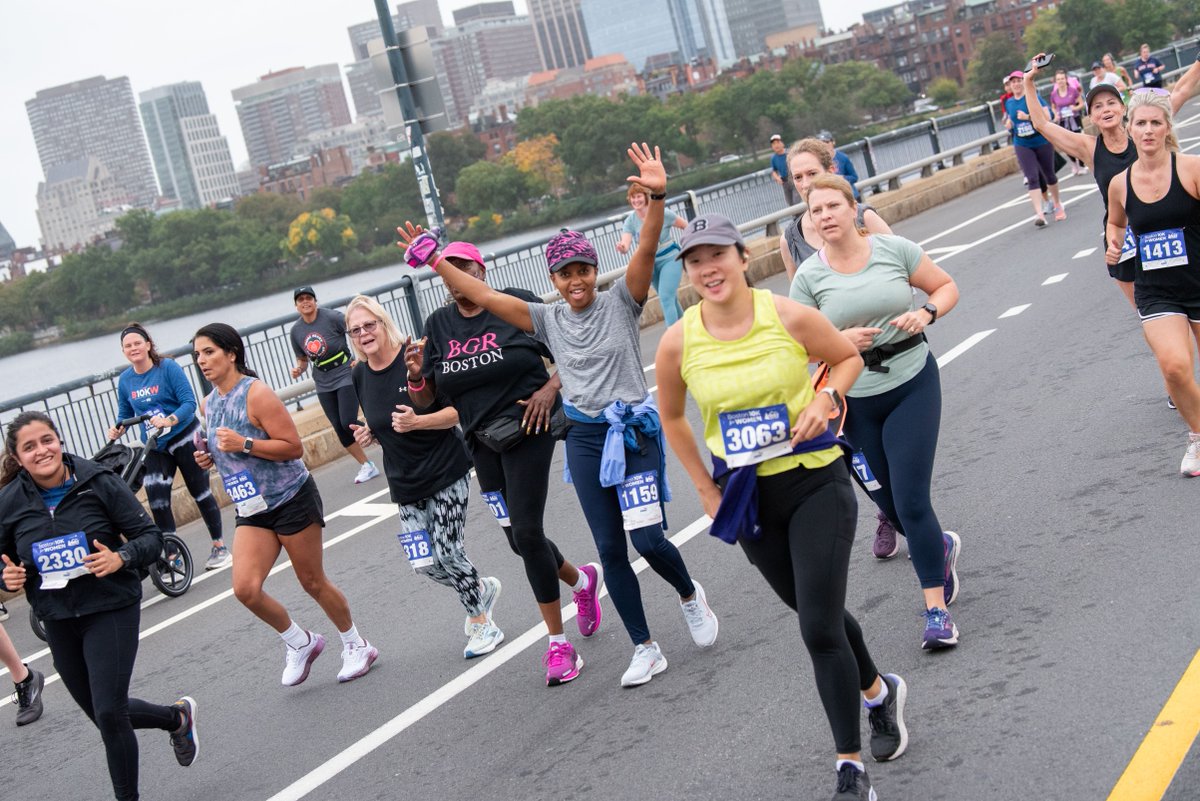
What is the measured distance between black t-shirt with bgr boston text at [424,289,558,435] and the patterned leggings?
25.4 inches

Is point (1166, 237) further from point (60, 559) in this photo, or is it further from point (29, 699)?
point (29, 699)

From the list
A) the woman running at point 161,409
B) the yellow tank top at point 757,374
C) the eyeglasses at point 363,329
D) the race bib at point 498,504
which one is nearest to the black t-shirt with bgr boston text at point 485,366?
the race bib at point 498,504

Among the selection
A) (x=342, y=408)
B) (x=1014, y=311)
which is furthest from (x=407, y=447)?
(x=1014, y=311)

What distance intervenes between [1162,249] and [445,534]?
12.7 ft

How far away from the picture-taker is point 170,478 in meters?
10.6

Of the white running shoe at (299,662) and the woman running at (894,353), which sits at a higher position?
the woman running at (894,353)

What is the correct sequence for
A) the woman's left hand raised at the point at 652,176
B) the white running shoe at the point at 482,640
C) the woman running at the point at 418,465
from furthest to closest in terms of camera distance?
the white running shoe at the point at 482,640 → the woman running at the point at 418,465 → the woman's left hand raised at the point at 652,176

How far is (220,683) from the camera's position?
753 cm

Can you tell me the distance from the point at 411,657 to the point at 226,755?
1182mm

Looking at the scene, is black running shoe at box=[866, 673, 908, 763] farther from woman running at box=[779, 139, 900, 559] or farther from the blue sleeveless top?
the blue sleeveless top

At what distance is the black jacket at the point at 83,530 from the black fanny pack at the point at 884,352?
3.16 m

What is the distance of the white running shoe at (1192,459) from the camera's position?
271 inches

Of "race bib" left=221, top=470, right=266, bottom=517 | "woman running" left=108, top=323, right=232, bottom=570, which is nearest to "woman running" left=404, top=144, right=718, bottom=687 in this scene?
"race bib" left=221, top=470, right=266, bottom=517

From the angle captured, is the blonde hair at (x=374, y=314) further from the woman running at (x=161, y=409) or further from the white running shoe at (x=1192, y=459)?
Result: the white running shoe at (x=1192, y=459)
